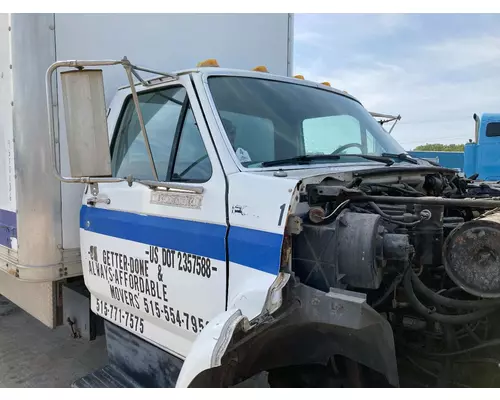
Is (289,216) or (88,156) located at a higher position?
(88,156)

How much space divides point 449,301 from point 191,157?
5.29 ft

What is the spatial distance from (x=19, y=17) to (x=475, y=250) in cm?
322

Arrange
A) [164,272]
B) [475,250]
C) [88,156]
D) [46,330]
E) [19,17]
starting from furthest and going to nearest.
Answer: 1. [46,330]
2. [19,17]
3. [164,272]
4. [88,156]
5. [475,250]

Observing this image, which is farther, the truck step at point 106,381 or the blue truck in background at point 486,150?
the blue truck in background at point 486,150

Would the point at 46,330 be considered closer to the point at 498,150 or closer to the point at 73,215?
the point at 73,215

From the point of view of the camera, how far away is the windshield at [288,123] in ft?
9.14

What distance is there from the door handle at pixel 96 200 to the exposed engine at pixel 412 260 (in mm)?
1520

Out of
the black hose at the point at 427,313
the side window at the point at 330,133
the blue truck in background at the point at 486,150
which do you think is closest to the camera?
the black hose at the point at 427,313

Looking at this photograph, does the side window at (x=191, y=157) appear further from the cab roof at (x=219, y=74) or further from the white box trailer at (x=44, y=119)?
the white box trailer at (x=44, y=119)

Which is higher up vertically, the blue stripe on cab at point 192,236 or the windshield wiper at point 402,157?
the windshield wiper at point 402,157

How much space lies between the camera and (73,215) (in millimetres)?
3467

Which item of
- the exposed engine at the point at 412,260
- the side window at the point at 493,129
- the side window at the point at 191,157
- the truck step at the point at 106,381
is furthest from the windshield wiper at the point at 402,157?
the side window at the point at 493,129

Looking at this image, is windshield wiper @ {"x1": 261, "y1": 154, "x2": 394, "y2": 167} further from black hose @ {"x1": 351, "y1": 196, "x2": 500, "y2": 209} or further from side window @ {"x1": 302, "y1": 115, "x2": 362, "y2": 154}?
black hose @ {"x1": 351, "y1": 196, "x2": 500, "y2": 209}

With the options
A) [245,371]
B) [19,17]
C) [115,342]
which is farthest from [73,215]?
[245,371]
